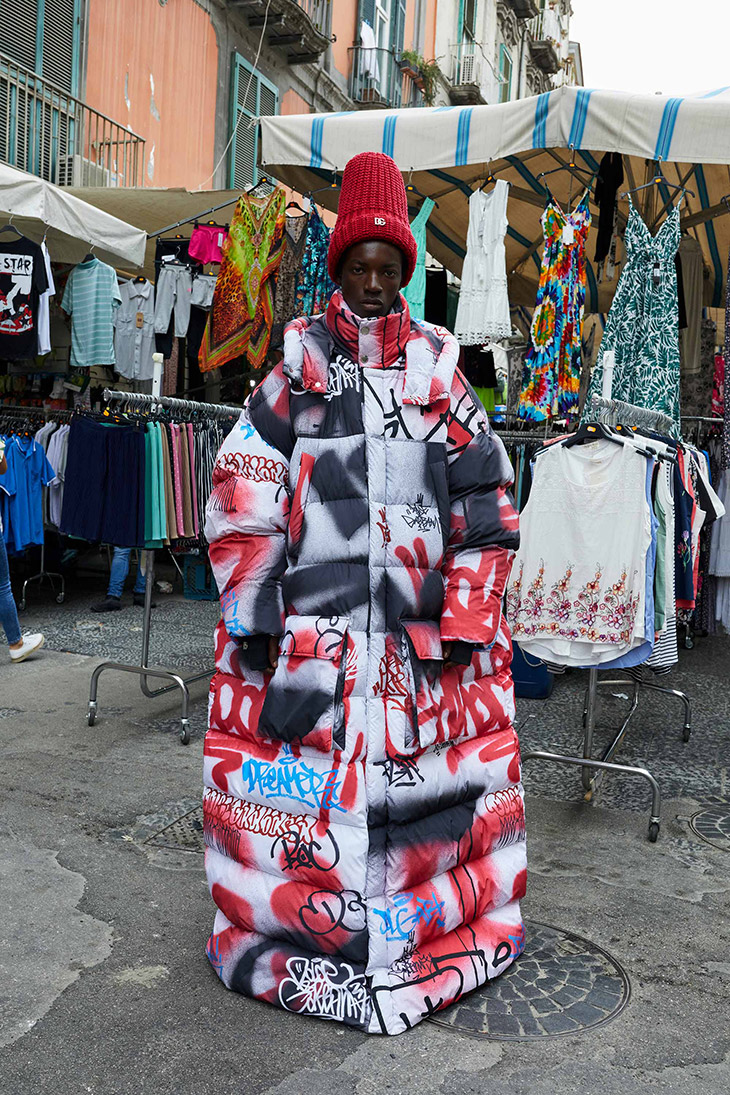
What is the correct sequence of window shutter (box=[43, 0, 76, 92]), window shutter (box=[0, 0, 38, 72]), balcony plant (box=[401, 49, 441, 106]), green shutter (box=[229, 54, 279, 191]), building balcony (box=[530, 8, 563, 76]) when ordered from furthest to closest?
building balcony (box=[530, 8, 563, 76]) < balcony plant (box=[401, 49, 441, 106]) < green shutter (box=[229, 54, 279, 191]) < window shutter (box=[43, 0, 76, 92]) < window shutter (box=[0, 0, 38, 72])

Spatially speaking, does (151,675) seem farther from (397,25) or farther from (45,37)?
(397,25)

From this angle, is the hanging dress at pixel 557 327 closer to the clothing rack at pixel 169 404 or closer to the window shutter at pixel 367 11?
the clothing rack at pixel 169 404

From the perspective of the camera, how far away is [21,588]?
9.21 m

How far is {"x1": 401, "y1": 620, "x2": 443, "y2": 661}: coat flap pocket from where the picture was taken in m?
2.68

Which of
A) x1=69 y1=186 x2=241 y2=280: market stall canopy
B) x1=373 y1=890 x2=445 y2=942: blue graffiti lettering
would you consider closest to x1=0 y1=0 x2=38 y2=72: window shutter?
x1=69 y1=186 x2=241 y2=280: market stall canopy

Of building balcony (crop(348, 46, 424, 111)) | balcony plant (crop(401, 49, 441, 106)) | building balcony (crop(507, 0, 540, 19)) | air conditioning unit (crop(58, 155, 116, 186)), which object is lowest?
air conditioning unit (crop(58, 155, 116, 186))

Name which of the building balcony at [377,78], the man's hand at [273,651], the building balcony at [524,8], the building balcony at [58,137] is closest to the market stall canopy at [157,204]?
the building balcony at [58,137]

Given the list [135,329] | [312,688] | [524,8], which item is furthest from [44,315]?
[524,8]

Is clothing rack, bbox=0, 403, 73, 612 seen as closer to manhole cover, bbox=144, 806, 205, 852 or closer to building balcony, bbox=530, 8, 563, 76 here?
manhole cover, bbox=144, 806, 205, 852

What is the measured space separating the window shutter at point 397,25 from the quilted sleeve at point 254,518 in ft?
63.0

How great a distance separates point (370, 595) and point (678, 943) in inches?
62.1

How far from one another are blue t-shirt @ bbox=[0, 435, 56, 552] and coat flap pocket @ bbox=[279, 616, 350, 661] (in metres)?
5.61

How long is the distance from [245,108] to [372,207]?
13614mm

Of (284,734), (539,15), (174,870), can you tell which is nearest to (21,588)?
(174,870)
